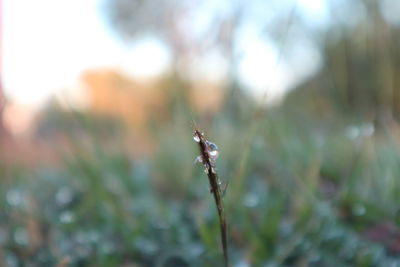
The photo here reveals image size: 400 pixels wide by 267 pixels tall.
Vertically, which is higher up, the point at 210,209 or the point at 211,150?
the point at 210,209

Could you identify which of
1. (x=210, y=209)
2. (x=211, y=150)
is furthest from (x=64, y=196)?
(x=211, y=150)

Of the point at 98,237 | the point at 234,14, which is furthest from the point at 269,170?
the point at 234,14

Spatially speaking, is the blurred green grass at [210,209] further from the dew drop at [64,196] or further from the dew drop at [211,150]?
the dew drop at [211,150]

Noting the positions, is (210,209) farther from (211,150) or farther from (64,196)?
(211,150)

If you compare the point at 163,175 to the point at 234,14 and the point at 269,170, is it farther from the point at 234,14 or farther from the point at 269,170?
the point at 234,14

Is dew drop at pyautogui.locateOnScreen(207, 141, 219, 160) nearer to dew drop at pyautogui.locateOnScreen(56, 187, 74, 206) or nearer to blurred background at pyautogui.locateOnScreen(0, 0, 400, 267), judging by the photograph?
blurred background at pyautogui.locateOnScreen(0, 0, 400, 267)

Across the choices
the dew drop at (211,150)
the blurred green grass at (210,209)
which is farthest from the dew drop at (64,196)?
the dew drop at (211,150)

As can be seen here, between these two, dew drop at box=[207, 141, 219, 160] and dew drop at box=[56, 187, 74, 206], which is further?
dew drop at box=[56, 187, 74, 206]

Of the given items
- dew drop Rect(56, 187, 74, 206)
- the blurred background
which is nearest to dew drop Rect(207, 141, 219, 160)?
the blurred background

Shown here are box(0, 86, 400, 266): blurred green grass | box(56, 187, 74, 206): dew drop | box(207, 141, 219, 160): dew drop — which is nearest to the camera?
box(207, 141, 219, 160): dew drop
